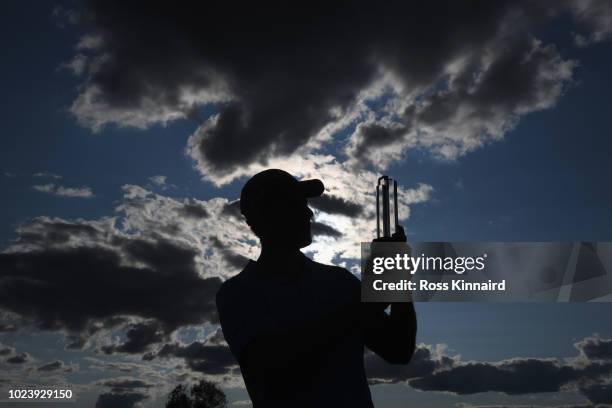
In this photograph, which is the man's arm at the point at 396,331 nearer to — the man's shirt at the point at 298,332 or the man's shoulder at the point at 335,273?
the man's shirt at the point at 298,332

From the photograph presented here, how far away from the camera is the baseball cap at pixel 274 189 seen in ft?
16.5

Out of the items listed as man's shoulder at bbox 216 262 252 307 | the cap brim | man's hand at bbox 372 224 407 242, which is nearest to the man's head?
the cap brim

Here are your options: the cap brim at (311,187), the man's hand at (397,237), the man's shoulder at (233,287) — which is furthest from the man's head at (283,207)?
the man's hand at (397,237)

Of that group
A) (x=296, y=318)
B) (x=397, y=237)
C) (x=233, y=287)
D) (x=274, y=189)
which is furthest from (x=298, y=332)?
(x=274, y=189)

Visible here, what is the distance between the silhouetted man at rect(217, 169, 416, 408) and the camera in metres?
4.28

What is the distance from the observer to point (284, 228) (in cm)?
500

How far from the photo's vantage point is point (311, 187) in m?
5.02

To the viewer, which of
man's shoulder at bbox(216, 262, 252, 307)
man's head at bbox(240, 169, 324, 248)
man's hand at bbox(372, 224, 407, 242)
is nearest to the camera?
man's hand at bbox(372, 224, 407, 242)

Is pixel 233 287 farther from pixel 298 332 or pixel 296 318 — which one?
pixel 298 332

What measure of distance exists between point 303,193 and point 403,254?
39.4 inches

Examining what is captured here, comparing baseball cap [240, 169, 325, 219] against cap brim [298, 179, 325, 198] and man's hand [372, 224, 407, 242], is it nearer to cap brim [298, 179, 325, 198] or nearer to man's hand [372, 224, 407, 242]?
cap brim [298, 179, 325, 198]

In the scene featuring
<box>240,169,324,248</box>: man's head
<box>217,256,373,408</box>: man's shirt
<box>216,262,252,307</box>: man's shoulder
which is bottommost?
<box>217,256,373,408</box>: man's shirt

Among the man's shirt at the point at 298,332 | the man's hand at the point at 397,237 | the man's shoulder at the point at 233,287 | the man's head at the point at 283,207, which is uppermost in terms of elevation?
the man's head at the point at 283,207

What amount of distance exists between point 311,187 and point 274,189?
1.02ft
